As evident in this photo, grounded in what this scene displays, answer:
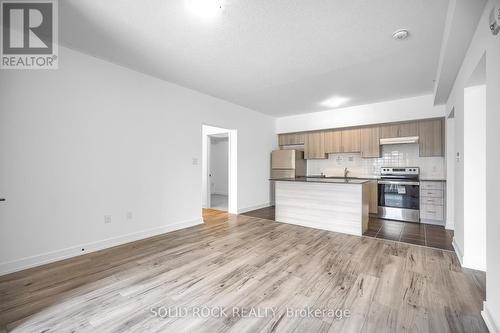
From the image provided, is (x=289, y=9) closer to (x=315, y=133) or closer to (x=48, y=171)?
(x=48, y=171)

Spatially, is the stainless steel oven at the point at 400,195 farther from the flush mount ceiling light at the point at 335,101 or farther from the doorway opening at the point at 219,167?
the doorway opening at the point at 219,167

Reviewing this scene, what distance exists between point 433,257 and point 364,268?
3.62ft

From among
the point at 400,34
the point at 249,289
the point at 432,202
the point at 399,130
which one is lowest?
the point at 249,289

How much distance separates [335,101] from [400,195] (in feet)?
8.40

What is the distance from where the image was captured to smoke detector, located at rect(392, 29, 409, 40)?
236cm

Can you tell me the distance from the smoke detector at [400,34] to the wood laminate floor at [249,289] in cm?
268

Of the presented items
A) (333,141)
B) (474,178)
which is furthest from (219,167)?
(474,178)

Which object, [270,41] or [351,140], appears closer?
[270,41]

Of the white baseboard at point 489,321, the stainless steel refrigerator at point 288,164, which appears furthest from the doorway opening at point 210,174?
the white baseboard at point 489,321

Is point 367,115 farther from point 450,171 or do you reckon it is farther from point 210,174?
point 210,174

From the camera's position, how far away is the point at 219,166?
9.34 metres

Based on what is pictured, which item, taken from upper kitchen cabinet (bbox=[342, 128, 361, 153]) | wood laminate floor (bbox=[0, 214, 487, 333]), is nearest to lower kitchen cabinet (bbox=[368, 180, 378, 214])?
upper kitchen cabinet (bbox=[342, 128, 361, 153])

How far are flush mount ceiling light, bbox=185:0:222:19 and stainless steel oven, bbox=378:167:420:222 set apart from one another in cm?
471

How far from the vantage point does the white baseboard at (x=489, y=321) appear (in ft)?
4.79
